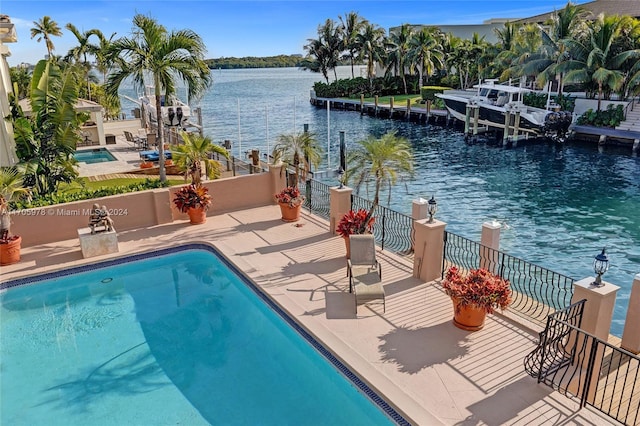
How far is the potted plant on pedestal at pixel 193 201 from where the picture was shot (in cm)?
1298

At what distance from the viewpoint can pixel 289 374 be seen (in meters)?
7.49

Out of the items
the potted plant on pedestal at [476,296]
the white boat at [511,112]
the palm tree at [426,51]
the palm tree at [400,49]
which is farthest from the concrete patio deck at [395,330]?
the palm tree at [400,49]

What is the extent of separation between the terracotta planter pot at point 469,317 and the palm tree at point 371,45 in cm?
5408

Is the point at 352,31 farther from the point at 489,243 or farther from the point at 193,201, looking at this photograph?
the point at 489,243

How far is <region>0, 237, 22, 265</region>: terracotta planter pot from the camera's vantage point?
35.3 ft

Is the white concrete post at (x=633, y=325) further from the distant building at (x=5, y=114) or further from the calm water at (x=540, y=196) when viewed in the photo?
the distant building at (x=5, y=114)

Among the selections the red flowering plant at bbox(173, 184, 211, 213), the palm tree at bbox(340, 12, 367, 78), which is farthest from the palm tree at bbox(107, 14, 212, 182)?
the palm tree at bbox(340, 12, 367, 78)

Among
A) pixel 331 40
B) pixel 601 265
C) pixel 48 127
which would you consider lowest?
pixel 601 265

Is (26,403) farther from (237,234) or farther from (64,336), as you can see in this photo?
(237,234)

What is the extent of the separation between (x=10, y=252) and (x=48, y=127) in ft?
12.8

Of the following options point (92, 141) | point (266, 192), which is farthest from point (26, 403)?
point (92, 141)

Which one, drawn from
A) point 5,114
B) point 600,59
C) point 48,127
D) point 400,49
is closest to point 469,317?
point 48,127

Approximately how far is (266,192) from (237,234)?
2.72 m

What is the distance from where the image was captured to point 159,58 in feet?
43.1
